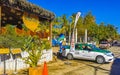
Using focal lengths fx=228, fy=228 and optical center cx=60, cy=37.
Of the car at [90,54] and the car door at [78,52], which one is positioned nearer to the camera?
the car at [90,54]

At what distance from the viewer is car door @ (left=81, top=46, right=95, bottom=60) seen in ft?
66.2

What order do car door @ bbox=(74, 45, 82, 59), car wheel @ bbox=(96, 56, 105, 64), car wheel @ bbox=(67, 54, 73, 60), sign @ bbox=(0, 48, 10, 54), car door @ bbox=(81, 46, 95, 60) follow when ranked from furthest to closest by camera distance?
car wheel @ bbox=(67, 54, 73, 60) → car door @ bbox=(74, 45, 82, 59) → car door @ bbox=(81, 46, 95, 60) → car wheel @ bbox=(96, 56, 105, 64) → sign @ bbox=(0, 48, 10, 54)

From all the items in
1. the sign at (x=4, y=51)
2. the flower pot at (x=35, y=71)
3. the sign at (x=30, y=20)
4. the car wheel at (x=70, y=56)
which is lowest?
the flower pot at (x=35, y=71)

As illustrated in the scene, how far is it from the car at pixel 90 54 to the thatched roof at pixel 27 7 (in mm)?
3916

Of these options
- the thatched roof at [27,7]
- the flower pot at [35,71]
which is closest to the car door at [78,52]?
the thatched roof at [27,7]

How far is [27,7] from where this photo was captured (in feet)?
52.2

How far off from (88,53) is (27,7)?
7.41 m

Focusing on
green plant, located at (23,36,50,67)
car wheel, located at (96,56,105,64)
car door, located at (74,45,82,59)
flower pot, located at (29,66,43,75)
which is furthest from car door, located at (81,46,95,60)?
flower pot, located at (29,66,43,75)

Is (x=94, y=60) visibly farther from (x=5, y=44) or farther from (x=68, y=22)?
(x=68, y=22)

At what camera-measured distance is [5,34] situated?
47.6 ft

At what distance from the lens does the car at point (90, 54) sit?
1958 cm

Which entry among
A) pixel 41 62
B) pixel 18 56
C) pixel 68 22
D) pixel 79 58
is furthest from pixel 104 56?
pixel 68 22

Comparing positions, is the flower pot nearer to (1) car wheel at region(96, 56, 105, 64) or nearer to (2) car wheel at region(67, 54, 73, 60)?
(1) car wheel at region(96, 56, 105, 64)

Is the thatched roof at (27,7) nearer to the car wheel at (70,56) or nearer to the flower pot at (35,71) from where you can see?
the car wheel at (70,56)
